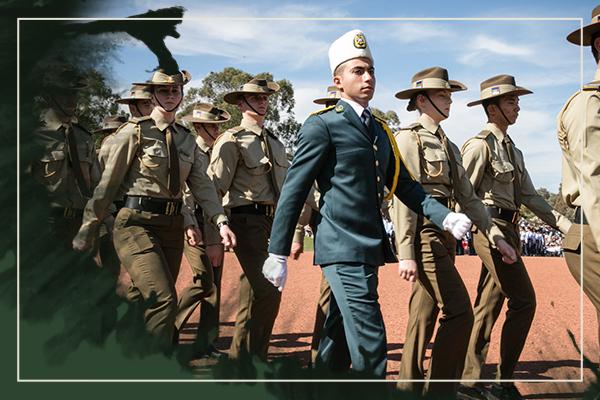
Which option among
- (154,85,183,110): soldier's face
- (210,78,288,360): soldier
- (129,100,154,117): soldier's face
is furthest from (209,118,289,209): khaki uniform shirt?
(154,85,183,110): soldier's face

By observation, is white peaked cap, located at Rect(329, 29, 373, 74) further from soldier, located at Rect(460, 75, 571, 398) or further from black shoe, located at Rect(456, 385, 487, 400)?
black shoe, located at Rect(456, 385, 487, 400)

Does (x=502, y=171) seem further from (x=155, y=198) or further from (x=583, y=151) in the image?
(x=155, y=198)

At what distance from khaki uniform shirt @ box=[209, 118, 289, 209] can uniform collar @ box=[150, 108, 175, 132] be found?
3.43 ft

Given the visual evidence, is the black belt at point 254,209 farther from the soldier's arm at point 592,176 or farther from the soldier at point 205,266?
the soldier's arm at point 592,176

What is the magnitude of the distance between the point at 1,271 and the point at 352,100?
2366 millimetres

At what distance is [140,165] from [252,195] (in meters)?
1.34

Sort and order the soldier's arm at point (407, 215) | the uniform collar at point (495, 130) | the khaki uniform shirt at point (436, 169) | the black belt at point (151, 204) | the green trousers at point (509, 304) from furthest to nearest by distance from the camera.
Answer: the uniform collar at point (495, 130), the green trousers at point (509, 304), the khaki uniform shirt at point (436, 169), the black belt at point (151, 204), the soldier's arm at point (407, 215)

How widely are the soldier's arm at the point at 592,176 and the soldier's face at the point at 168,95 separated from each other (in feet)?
9.42

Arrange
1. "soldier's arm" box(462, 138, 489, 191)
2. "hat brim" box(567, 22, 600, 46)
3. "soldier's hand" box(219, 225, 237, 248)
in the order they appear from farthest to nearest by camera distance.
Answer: "soldier's arm" box(462, 138, 489, 191) → "soldier's hand" box(219, 225, 237, 248) → "hat brim" box(567, 22, 600, 46)

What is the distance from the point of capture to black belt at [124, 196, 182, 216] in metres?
5.61

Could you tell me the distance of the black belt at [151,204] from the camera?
5605 millimetres

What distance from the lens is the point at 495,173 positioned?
661cm

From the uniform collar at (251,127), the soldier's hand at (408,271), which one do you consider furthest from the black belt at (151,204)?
the soldier's hand at (408,271)

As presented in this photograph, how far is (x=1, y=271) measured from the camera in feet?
16.6
